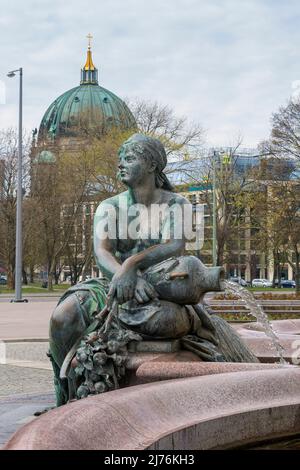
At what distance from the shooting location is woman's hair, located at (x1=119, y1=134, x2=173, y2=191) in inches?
219

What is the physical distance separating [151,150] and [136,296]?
109 centimetres

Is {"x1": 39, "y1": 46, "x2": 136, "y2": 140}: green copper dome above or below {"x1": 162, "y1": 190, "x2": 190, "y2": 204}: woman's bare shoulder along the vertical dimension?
above

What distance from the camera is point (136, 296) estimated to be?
16.5 feet

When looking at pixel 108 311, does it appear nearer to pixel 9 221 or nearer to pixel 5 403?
pixel 5 403

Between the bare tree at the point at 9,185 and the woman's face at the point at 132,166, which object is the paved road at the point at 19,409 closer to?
the woman's face at the point at 132,166

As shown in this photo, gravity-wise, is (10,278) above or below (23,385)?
below

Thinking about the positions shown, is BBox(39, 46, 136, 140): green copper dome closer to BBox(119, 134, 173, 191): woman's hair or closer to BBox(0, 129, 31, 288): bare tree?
BBox(0, 129, 31, 288): bare tree

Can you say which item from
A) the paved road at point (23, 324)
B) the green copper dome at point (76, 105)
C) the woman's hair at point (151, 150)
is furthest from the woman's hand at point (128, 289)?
the green copper dome at point (76, 105)

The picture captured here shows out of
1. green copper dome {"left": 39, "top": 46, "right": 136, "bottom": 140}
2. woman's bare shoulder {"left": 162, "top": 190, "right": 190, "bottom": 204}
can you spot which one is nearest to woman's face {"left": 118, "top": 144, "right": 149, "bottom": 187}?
woman's bare shoulder {"left": 162, "top": 190, "right": 190, "bottom": 204}

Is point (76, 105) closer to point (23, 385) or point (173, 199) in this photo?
point (23, 385)

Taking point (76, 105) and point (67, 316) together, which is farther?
point (76, 105)

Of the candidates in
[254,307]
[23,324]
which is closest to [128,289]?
[254,307]

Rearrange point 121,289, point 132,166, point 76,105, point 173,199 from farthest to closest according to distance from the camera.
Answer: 1. point 76,105
2. point 173,199
3. point 132,166
4. point 121,289

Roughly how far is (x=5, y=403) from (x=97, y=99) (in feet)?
331
